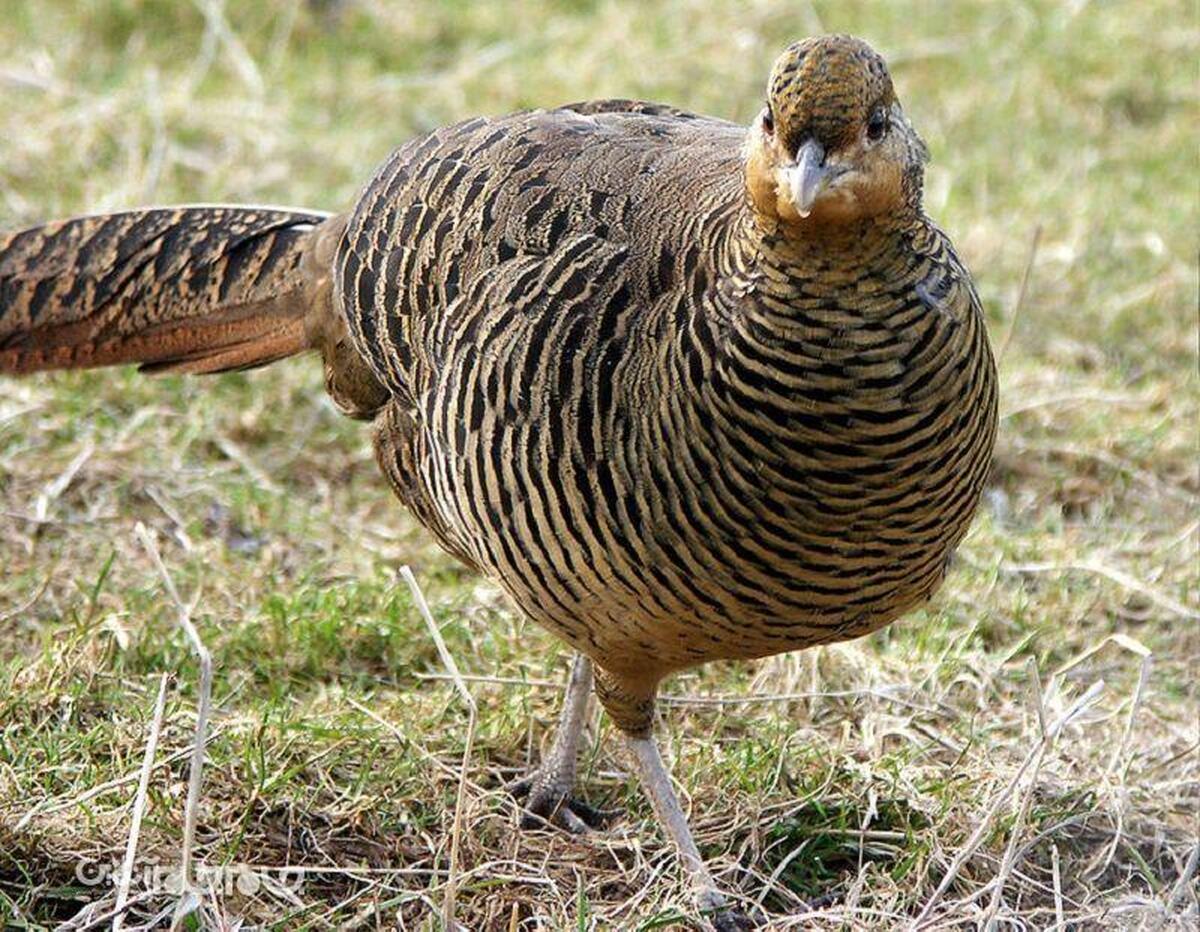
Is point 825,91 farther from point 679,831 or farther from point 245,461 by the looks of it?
point 245,461

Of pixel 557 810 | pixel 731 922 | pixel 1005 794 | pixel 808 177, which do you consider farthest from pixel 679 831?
pixel 808 177

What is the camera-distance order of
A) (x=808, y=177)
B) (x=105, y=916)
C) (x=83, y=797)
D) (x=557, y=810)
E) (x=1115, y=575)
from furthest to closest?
(x=1115, y=575)
(x=557, y=810)
(x=83, y=797)
(x=105, y=916)
(x=808, y=177)

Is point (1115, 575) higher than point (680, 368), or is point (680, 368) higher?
point (680, 368)

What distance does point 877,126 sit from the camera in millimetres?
2771

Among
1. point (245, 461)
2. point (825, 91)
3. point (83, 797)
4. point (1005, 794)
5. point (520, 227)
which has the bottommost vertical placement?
point (245, 461)

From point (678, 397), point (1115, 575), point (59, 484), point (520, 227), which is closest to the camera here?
point (678, 397)

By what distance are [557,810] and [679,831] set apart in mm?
340

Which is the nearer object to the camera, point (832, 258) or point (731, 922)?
point (832, 258)

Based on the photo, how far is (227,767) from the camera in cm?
365

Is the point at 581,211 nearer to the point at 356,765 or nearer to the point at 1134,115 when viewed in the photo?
the point at 356,765

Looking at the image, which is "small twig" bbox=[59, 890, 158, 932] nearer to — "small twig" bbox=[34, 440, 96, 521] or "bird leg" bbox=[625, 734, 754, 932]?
"bird leg" bbox=[625, 734, 754, 932]

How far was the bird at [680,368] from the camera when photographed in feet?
9.34

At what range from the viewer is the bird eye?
2.75 metres

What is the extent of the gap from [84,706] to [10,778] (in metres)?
0.37
